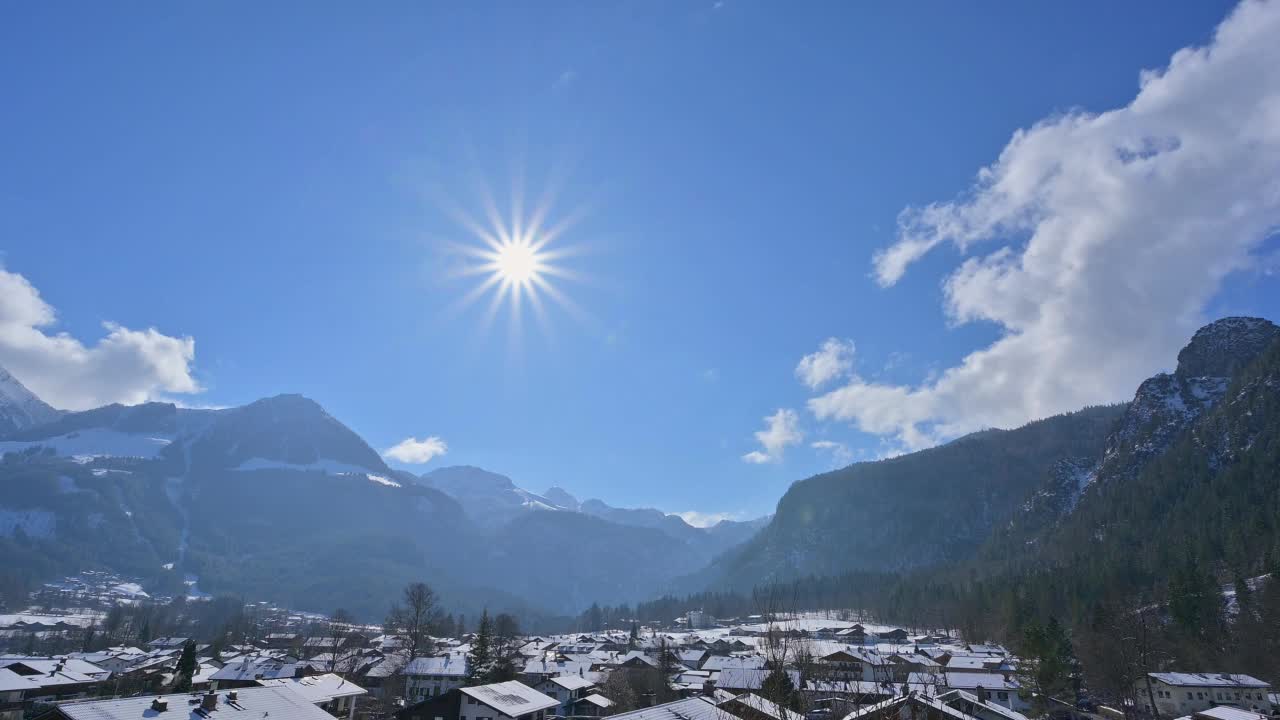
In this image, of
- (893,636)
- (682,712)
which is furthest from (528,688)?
(893,636)

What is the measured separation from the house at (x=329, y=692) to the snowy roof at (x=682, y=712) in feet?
114

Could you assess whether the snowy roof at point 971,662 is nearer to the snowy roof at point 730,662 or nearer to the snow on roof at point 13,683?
the snowy roof at point 730,662

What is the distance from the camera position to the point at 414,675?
80375 millimetres

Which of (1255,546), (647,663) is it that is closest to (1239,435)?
(1255,546)

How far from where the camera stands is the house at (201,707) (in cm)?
2867

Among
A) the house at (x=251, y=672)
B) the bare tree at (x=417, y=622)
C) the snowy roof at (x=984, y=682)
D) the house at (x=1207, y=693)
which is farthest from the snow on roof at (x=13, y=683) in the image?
the house at (x=1207, y=693)

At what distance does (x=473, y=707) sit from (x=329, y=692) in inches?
595

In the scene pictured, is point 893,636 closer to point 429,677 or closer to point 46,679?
point 429,677

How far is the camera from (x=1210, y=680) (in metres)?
65.8

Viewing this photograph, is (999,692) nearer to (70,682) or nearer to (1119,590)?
(1119,590)

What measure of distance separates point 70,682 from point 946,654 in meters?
106

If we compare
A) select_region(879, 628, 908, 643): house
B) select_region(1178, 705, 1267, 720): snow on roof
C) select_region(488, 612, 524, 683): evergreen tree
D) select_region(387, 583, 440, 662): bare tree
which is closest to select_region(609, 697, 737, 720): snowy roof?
select_region(488, 612, 524, 683): evergreen tree

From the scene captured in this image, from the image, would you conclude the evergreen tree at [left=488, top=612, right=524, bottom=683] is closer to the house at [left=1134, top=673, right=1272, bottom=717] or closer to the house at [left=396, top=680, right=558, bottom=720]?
the house at [left=396, top=680, right=558, bottom=720]

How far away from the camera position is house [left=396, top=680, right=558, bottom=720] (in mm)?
50031
